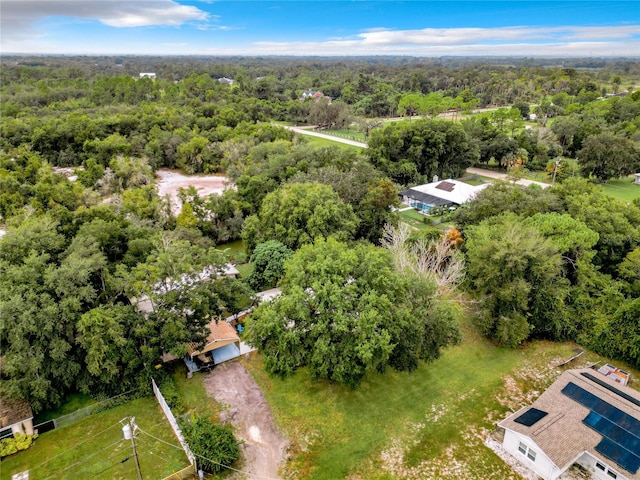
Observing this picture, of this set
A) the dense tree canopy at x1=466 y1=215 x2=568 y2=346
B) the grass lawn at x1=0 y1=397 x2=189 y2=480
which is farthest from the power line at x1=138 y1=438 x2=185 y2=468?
the dense tree canopy at x1=466 y1=215 x2=568 y2=346

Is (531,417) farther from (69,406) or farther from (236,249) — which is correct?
(236,249)

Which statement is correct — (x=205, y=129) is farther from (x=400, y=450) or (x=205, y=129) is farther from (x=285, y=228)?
(x=400, y=450)

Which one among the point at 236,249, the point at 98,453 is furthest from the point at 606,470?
the point at 236,249

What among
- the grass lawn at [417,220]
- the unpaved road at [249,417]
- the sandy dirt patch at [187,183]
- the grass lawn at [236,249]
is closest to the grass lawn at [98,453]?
the unpaved road at [249,417]

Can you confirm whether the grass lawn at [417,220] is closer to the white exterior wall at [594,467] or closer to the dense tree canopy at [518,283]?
the dense tree canopy at [518,283]

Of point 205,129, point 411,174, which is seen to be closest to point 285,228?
point 411,174

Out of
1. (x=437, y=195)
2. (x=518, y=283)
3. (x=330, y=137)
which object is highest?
(x=330, y=137)

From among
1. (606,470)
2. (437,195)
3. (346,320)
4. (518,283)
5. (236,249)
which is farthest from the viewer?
(437,195)
